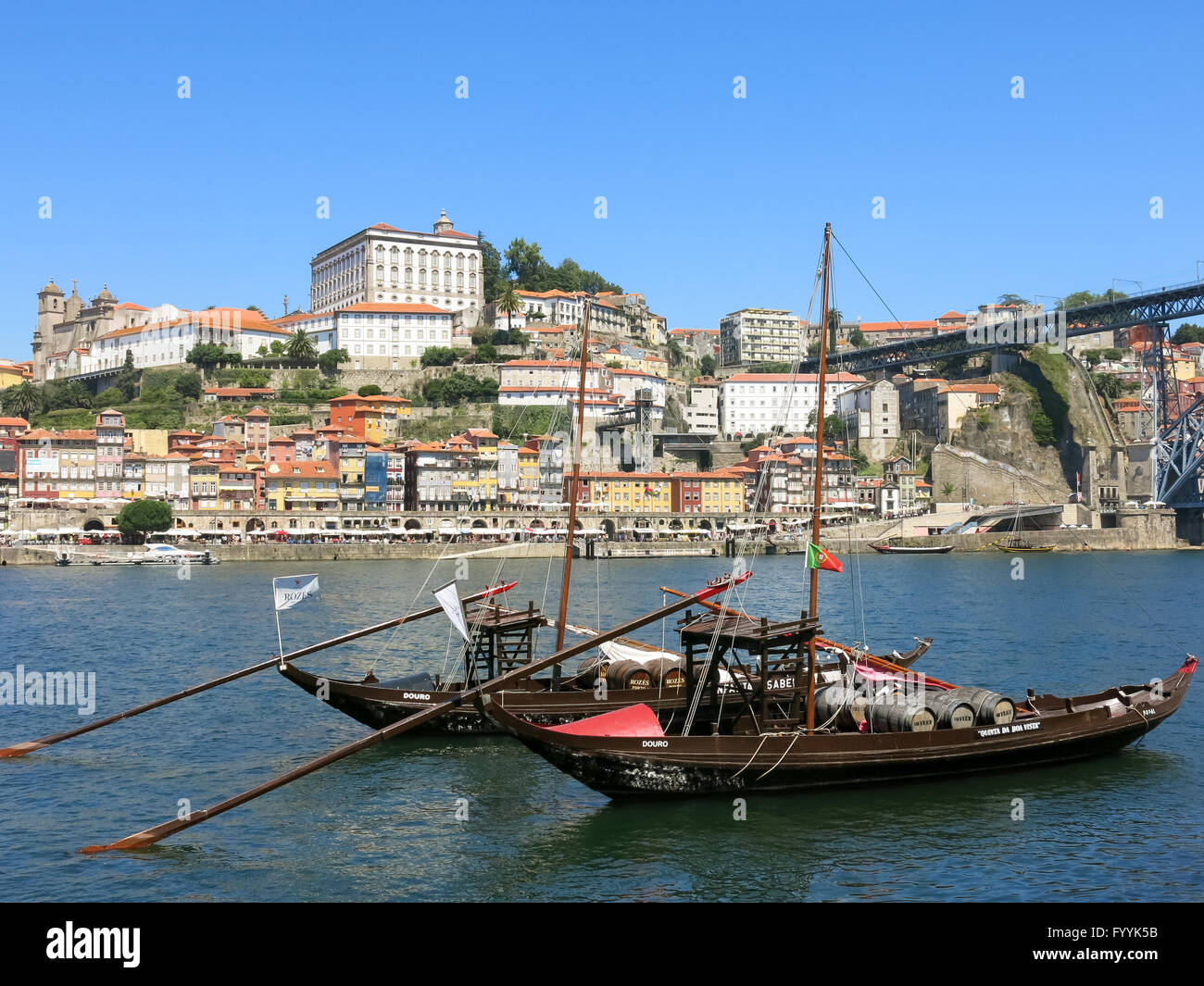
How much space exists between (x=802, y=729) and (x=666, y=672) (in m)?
3.88

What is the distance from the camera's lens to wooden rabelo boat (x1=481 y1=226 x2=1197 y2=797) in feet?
53.9

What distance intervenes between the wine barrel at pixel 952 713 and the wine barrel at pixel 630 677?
505cm

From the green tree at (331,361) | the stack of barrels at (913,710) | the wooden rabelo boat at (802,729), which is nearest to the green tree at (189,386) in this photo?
the green tree at (331,361)

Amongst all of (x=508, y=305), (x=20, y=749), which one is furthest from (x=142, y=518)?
(x=20, y=749)

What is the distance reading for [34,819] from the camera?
16375mm

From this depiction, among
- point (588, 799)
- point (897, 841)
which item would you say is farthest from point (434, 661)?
point (897, 841)

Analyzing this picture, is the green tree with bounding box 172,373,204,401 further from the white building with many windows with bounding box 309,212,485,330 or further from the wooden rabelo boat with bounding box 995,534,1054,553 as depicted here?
the wooden rabelo boat with bounding box 995,534,1054,553

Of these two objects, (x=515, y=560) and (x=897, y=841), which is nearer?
(x=897, y=841)

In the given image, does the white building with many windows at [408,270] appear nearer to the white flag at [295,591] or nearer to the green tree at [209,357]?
the green tree at [209,357]

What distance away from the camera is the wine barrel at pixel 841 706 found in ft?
60.2

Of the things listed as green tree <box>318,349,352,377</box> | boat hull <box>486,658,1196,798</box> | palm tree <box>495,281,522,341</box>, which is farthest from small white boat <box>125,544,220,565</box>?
boat hull <box>486,658,1196,798</box>

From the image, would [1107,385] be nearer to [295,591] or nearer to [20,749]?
[295,591]
